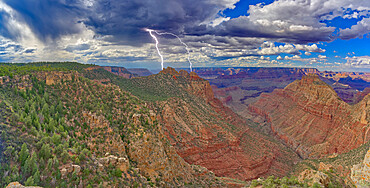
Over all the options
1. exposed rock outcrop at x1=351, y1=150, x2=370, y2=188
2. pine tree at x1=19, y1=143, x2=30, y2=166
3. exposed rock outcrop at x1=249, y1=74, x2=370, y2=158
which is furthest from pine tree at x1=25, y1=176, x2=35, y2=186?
exposed rock outcrop at x1=249, y1=74, x2=370, y2=158

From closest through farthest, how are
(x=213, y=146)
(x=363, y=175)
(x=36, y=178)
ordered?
(x=363, y=175), (x=36, y=178), (x=213, y=146)

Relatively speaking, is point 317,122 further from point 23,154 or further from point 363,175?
point 23,154

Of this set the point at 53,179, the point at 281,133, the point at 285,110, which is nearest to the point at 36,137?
the point at 53,179

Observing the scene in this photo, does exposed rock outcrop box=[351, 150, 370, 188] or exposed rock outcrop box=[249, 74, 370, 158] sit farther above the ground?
exposed rock outcrop box=[351, 150, 370, 188]

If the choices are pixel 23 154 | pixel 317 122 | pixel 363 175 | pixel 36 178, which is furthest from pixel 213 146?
pixel 317 122

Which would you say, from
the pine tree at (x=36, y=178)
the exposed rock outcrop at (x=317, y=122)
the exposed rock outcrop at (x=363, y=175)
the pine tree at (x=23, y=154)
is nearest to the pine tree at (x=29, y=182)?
the pine tree at (x=36, y=178)

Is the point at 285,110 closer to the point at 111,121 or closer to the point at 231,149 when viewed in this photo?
the point at 231,149

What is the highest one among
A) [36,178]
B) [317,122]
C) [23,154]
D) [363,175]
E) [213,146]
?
[23,154]

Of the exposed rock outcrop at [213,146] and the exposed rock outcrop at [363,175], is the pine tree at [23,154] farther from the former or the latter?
the exposed rock outcrop at [213,146]

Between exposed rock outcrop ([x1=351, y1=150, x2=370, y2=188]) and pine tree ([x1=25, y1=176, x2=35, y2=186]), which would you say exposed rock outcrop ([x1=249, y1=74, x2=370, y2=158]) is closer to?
exposed rock outcrop ([x1=351, y1=150, x2=370, y2=188])

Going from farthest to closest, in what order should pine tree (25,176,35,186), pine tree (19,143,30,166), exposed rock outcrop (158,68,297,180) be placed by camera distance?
1. exposed rock outcrop (158,68,297,180)
2. pine tree (19,143,30,166)
3. pine tree (25,176,35,186)

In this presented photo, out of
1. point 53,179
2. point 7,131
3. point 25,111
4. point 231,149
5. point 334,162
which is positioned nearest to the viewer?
point 53,179
